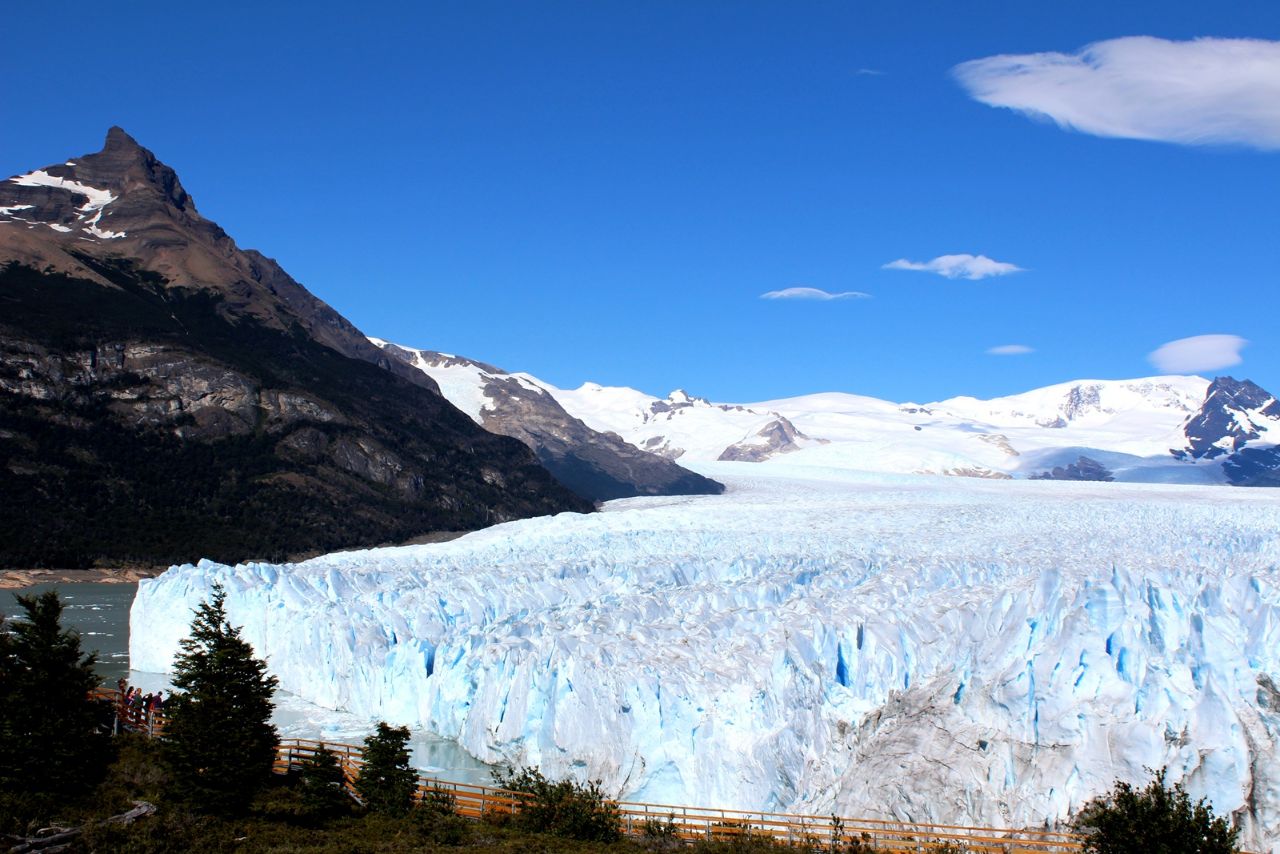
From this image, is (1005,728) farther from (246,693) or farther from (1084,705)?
(246,693)

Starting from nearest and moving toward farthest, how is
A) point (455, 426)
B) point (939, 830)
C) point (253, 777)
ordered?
1. point (253, 777)
2. point (939, 830)
3. point (455, 426)

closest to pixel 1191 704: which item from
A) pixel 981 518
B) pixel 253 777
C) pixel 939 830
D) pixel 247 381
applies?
pixel 939 830

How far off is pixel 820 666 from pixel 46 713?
15.9 meters

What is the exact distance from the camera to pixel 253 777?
60.2 ft

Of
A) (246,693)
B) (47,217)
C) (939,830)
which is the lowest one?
(939,830)

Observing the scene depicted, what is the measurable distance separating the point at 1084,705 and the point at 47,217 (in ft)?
523

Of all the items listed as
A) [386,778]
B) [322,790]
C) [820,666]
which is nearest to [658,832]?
[386,778]

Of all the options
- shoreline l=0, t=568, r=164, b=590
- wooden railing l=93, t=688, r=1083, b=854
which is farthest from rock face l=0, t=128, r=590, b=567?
wooden railing l=93, t=688, r=1083, b=854

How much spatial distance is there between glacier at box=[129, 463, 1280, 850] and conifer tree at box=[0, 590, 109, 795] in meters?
10.4

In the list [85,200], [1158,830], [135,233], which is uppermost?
[85,200]

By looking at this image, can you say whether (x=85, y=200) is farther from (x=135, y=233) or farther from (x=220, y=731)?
(x=220, y=731)

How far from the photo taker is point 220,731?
18.2 metres

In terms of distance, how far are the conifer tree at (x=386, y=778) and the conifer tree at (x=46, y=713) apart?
4.55 metres

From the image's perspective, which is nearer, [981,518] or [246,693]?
[246,693]
